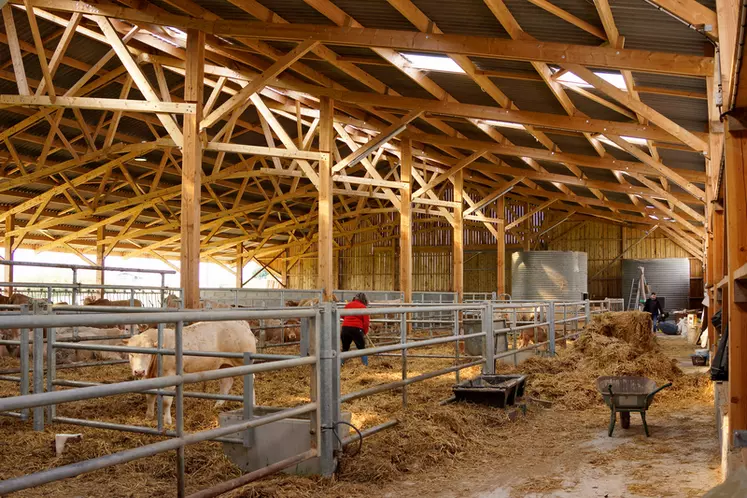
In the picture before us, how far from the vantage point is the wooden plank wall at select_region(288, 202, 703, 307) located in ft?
121

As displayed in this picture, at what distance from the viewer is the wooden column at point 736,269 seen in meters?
4.76

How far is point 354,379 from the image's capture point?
36.0 feet

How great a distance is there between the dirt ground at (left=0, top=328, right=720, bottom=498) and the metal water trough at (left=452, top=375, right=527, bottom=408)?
153 millimetres

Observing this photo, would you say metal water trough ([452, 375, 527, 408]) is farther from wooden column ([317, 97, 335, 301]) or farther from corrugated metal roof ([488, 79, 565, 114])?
wooden column ([317, 97, 335, 301])

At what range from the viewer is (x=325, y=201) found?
16.3m

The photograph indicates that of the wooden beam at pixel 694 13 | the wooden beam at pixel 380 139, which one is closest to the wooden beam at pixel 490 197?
the wooden beam at pixel 380 139

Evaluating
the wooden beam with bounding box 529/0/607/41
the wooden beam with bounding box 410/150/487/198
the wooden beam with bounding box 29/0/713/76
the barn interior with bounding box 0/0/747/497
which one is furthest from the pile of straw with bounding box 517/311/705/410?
the wooden beam with bounding box 410/150/487/198

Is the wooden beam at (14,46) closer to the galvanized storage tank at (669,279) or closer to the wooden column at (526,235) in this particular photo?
the galvanized storage tank at (669,279)

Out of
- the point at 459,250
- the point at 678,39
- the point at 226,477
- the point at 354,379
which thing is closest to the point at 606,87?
the point at 678,39

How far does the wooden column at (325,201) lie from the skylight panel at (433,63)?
360cm

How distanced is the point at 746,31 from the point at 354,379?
27.6 ft

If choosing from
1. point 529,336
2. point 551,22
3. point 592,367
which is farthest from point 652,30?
point 529,336

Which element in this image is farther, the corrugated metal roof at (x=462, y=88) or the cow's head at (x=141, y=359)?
the corrugated metal roof at (x=462, y=88)

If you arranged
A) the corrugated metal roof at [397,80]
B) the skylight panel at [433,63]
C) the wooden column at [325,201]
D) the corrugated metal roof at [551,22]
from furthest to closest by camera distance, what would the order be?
the wooden column at [325,201] → the corrugated metal roof at [397,80] → the skylight panel at [433,63] → the corrugated metal roof at [551,22]
